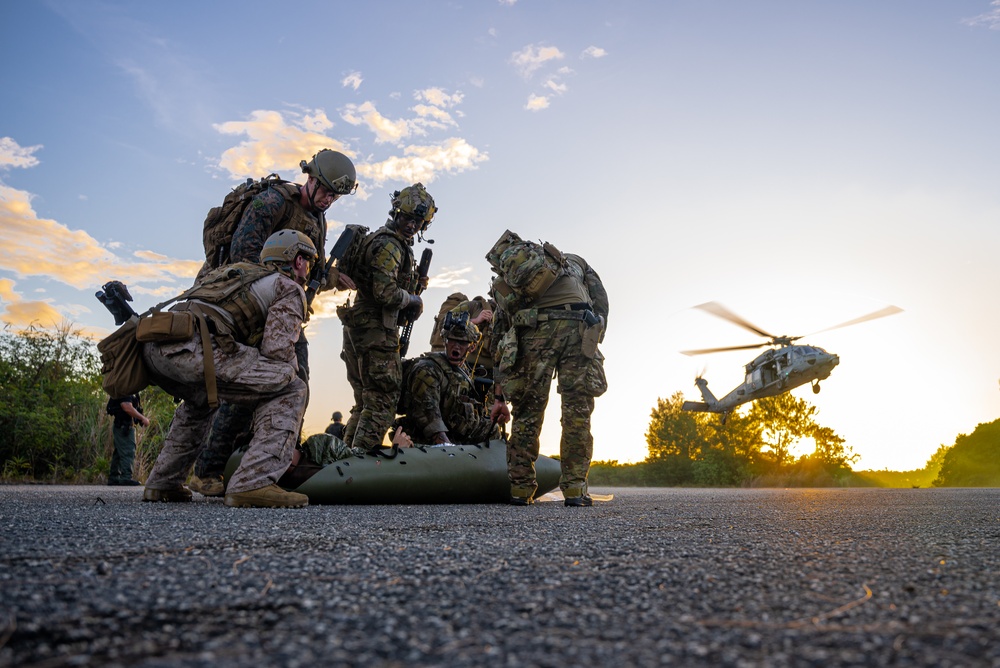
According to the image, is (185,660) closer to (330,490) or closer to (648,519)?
(648,519)

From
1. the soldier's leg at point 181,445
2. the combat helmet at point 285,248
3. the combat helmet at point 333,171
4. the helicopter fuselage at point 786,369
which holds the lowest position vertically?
the soldier's leg at point 181,445

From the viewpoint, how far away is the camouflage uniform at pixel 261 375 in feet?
14.3

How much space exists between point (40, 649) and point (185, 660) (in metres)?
0.28

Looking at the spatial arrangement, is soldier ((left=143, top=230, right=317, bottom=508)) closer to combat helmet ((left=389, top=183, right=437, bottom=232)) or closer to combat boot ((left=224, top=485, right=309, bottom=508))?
combat boot ((left=224, top=485, right=309, bottom=508))

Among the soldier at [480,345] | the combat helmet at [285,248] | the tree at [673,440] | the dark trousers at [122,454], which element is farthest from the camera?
the tree at [673,440]

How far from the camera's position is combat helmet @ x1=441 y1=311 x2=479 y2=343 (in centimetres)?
759

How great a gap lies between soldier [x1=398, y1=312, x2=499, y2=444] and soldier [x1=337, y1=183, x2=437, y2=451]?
448 millimetres

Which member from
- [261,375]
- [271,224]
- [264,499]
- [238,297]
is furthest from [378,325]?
[264,499]

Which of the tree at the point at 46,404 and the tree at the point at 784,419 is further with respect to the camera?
the tree at the point at 784,419

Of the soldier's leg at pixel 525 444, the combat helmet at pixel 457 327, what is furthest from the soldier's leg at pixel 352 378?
the soldier's leg at pixel 525 444

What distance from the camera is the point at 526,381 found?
5988 mm

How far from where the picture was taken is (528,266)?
5930 millimetres

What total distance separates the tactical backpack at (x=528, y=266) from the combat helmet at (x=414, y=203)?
112 centimetres

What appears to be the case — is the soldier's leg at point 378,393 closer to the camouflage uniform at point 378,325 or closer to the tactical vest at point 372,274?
the camouflage uniform at point 378,325
